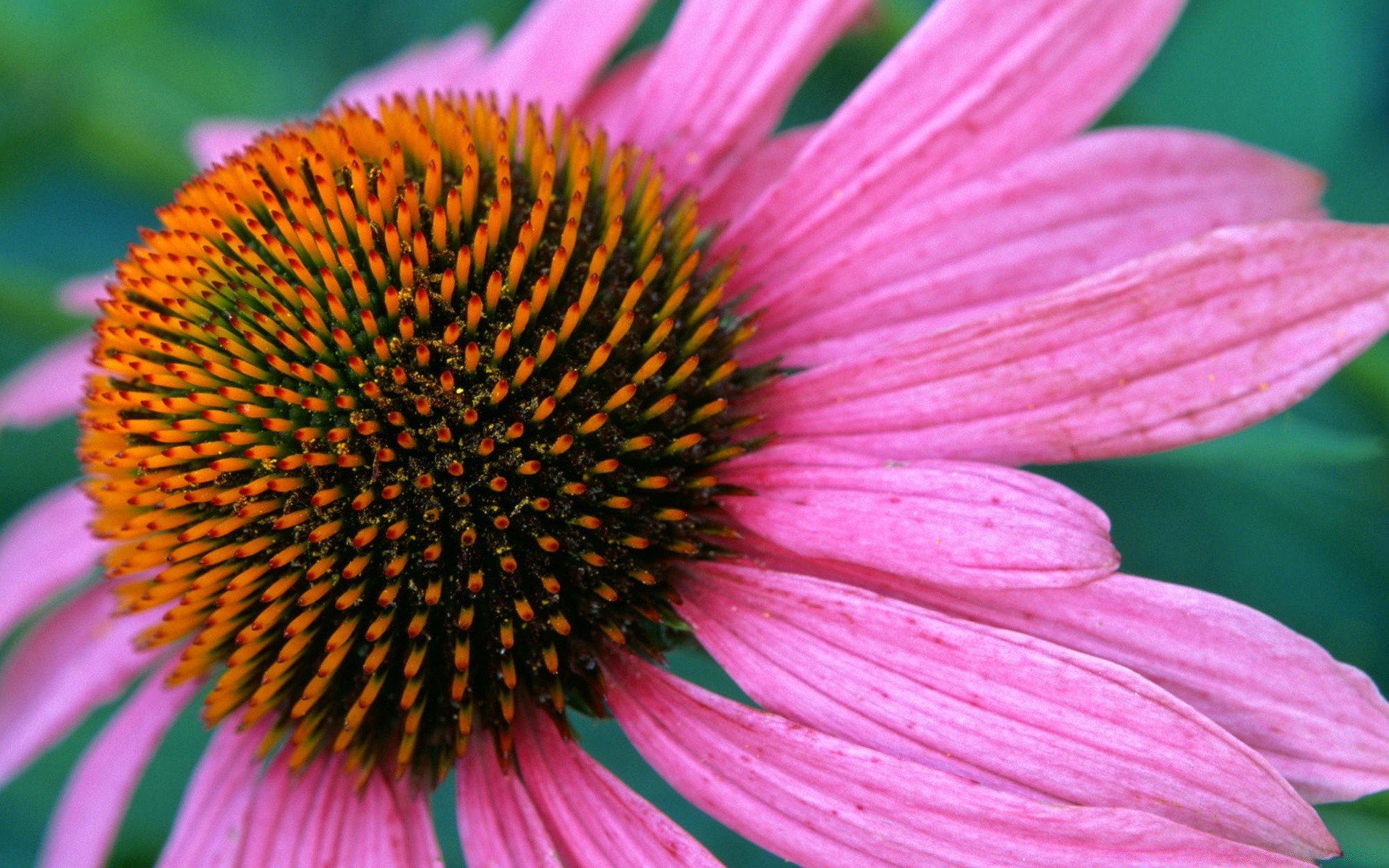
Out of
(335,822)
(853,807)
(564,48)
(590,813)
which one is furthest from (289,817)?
(564,48)

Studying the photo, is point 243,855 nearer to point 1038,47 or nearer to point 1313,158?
point 1038,47

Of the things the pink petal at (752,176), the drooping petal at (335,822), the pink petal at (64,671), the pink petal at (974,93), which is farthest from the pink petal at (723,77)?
the pink petal at (64,671)

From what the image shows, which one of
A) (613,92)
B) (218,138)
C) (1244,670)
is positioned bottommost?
(1244,670)

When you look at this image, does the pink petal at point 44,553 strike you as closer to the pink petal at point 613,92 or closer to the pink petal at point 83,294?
the pink petal at point 83,294

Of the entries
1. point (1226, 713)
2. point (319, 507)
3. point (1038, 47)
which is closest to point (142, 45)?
point (319, 507)

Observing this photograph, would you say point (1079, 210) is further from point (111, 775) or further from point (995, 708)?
point (111, 775)

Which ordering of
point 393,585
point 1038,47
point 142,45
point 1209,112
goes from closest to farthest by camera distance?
point 393,585 < point 1038,47 < point 1209,112 < point 142,45
